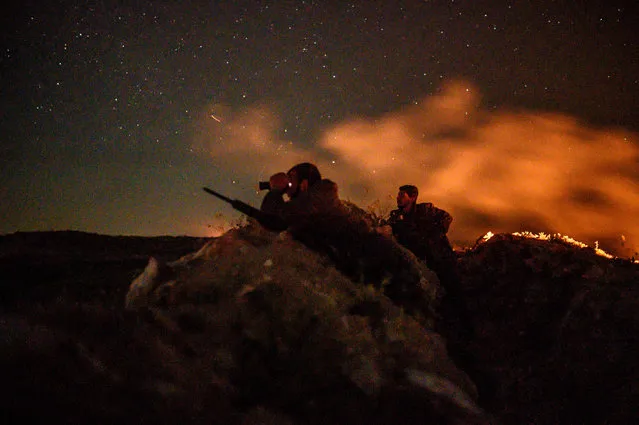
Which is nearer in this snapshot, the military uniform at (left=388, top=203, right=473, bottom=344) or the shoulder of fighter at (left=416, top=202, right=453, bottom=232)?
the military uniform at (left=388, top=203, right=473, bottom=344)

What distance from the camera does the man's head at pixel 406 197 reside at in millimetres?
9953

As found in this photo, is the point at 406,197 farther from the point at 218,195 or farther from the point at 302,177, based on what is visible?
the point at 218,195

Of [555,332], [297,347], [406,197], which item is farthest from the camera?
[406,197]

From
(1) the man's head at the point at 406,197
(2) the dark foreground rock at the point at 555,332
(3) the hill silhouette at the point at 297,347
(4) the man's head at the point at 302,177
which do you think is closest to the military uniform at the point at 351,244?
(4) the man's head at the point at 302,177

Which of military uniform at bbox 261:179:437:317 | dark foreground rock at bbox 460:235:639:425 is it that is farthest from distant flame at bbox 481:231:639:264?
military uniform at bbox 261:179:437:317

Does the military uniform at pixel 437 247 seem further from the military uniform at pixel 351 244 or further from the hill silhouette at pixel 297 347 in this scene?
the military uniform at pixel 351 244

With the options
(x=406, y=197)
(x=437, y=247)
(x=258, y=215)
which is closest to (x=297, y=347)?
(x=258, y=215)

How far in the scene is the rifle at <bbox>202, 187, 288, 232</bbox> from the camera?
6.41m

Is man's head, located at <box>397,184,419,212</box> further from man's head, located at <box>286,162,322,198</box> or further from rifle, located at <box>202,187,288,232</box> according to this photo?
rifle, located at <box>202,187,288,232</box>

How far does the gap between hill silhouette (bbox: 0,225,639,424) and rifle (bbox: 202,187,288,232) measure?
0.66 ft

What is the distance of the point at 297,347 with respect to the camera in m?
4.75

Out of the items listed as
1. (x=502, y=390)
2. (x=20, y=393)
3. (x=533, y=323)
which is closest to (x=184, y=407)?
(x=20, y=393)

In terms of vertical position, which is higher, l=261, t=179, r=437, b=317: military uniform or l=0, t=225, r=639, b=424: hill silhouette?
l=261, t=179, r=437, b=317: military uniform

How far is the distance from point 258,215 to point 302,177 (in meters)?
1.25
